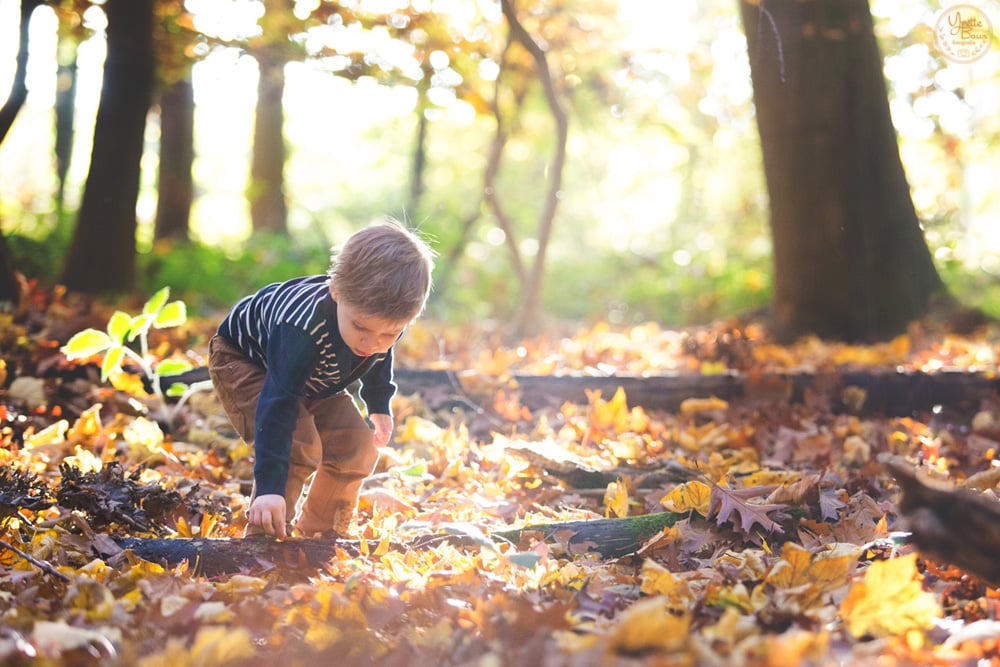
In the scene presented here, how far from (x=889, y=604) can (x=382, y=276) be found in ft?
5.53

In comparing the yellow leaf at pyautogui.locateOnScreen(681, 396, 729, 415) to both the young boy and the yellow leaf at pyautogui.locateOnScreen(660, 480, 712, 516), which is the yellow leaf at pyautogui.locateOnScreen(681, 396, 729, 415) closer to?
the yellow leaf at pyautogui.locateOnScreen(660, 480, 712, 516)

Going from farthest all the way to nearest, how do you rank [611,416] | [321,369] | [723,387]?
[723,387] → [611,416] → [321,369]

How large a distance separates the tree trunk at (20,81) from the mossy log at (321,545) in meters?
3.74

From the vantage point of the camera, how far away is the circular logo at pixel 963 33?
18.7 ft

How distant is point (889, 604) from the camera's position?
1884 mm

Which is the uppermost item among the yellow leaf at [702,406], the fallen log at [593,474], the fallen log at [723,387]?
the fallen log at [723,387]

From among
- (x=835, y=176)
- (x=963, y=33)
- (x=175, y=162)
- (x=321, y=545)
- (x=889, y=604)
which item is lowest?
(x=321, y=545)

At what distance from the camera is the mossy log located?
8.19 feet

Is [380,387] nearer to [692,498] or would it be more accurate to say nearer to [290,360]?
[290,360]

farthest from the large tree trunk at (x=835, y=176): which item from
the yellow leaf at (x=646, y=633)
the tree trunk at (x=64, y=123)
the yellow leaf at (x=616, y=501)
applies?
the tree trunk at (x=64, y=123)

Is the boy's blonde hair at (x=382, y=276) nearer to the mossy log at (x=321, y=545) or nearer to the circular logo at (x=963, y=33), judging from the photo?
the mossy log at (x=321, y=545)

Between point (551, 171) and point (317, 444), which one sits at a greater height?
point (551, 171)

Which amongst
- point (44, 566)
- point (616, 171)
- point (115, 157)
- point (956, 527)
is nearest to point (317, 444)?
point (44, 566)

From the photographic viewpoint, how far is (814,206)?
640 centimetres
